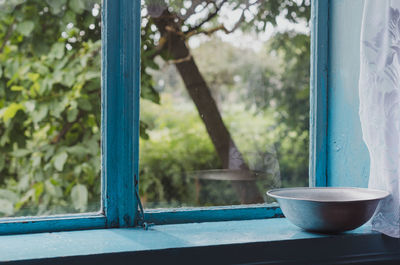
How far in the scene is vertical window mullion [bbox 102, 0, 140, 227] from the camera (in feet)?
3.67

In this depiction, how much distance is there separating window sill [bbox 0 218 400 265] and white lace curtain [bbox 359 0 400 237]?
0.09m

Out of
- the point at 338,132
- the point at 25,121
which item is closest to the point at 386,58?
the point at 338,132

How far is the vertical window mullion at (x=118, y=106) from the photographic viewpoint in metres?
1.12

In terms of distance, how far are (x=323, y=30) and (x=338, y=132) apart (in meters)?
0.32

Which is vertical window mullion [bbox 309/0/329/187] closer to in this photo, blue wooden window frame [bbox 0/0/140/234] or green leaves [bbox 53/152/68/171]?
blue wooden window frame [bbox 0/0/140/234]

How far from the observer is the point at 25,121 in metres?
2.32

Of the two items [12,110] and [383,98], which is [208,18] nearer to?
[383,98]

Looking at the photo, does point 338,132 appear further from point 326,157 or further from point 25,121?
point 25,121

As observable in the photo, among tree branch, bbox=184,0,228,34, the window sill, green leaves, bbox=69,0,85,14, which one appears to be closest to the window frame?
the window sill

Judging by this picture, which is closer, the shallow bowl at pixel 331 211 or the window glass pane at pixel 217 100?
the shallow bowl at pixel 331 211

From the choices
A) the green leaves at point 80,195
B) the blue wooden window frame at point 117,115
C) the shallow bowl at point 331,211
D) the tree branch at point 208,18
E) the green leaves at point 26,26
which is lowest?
the green leaves at point 80,195

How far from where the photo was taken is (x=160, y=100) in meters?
1.80

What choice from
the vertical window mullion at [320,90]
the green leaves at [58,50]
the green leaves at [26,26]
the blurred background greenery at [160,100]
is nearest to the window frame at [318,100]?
the vertical window mullion at [320,90]

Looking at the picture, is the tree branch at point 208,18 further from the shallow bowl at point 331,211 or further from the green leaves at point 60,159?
the green leaves at point 60,159
